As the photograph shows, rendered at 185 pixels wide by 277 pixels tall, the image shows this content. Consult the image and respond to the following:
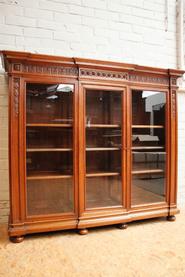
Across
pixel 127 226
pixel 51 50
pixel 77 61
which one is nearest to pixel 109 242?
pixel 127 226

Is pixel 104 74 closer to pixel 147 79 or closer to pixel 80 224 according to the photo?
pixel 147 79

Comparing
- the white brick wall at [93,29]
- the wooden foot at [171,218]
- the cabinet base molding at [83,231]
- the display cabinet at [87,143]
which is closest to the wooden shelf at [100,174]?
the display cabinet at [87,143]

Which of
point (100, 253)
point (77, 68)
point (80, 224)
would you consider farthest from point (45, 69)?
point (100, 253)

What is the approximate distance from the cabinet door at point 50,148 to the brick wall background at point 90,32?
1.40ft

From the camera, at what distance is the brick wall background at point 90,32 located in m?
2.25

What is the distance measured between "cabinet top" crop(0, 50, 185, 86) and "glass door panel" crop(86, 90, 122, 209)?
19cm

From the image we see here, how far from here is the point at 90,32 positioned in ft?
8.18

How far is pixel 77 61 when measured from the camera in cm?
195

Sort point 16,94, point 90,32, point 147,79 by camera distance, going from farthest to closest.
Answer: point 90,32 → point 147,79 → point 16,94

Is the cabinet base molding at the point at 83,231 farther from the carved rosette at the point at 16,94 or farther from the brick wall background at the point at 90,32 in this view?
the carved rosette at the point at 16,94

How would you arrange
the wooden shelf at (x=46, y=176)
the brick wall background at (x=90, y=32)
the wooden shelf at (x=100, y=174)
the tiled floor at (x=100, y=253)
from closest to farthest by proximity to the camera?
the tiled floor at (x=100, y=253), the wooden shelf at (x=46, y=176), the wooden shelf at (x=100, y=174), the brick wall background at (x=90, y=32)

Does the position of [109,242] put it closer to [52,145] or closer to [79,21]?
[52,145]

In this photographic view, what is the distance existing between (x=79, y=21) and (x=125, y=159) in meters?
1.65

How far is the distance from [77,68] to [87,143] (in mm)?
730
